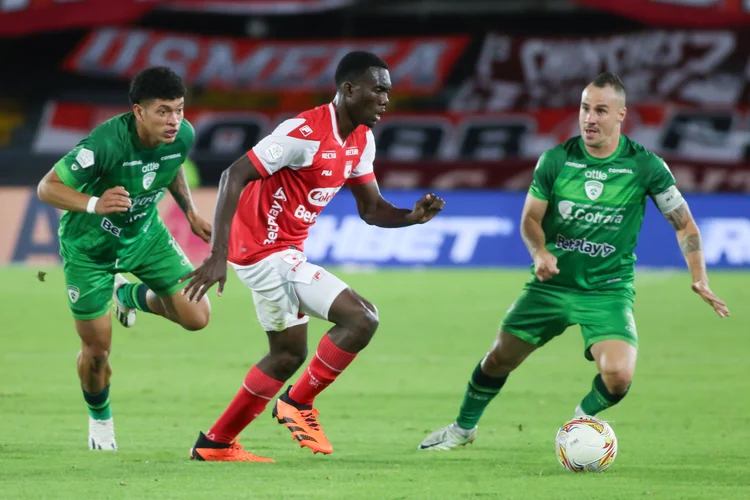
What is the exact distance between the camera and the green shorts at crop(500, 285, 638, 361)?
251 inches

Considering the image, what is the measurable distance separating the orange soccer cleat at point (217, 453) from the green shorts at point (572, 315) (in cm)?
157

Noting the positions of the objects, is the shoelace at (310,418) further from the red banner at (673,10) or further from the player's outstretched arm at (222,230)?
the red banner at (673,10)

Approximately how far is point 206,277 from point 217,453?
3.71 feet

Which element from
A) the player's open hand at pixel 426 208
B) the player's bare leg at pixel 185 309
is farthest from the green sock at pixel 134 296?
the player's open hand at pixel 426 208

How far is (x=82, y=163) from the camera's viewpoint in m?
6.46

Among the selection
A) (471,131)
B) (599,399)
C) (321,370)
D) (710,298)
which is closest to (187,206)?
(321,370)

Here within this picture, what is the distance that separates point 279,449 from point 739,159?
21.9 metres

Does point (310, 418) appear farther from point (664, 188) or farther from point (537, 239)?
point (664, 188)

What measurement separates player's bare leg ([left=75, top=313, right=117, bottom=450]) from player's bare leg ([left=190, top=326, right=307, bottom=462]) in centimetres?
75

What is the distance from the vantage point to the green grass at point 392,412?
550 centimetres

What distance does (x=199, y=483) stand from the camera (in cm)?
544

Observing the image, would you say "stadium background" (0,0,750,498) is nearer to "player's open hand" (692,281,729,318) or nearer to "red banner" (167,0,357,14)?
"red banner" (167,0,357,14)

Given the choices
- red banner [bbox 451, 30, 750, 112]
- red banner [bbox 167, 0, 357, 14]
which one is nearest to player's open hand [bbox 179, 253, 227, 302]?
red banner [bbox 167, 0, 357, 14]

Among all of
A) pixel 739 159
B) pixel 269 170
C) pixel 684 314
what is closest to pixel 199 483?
pixel 269 170
